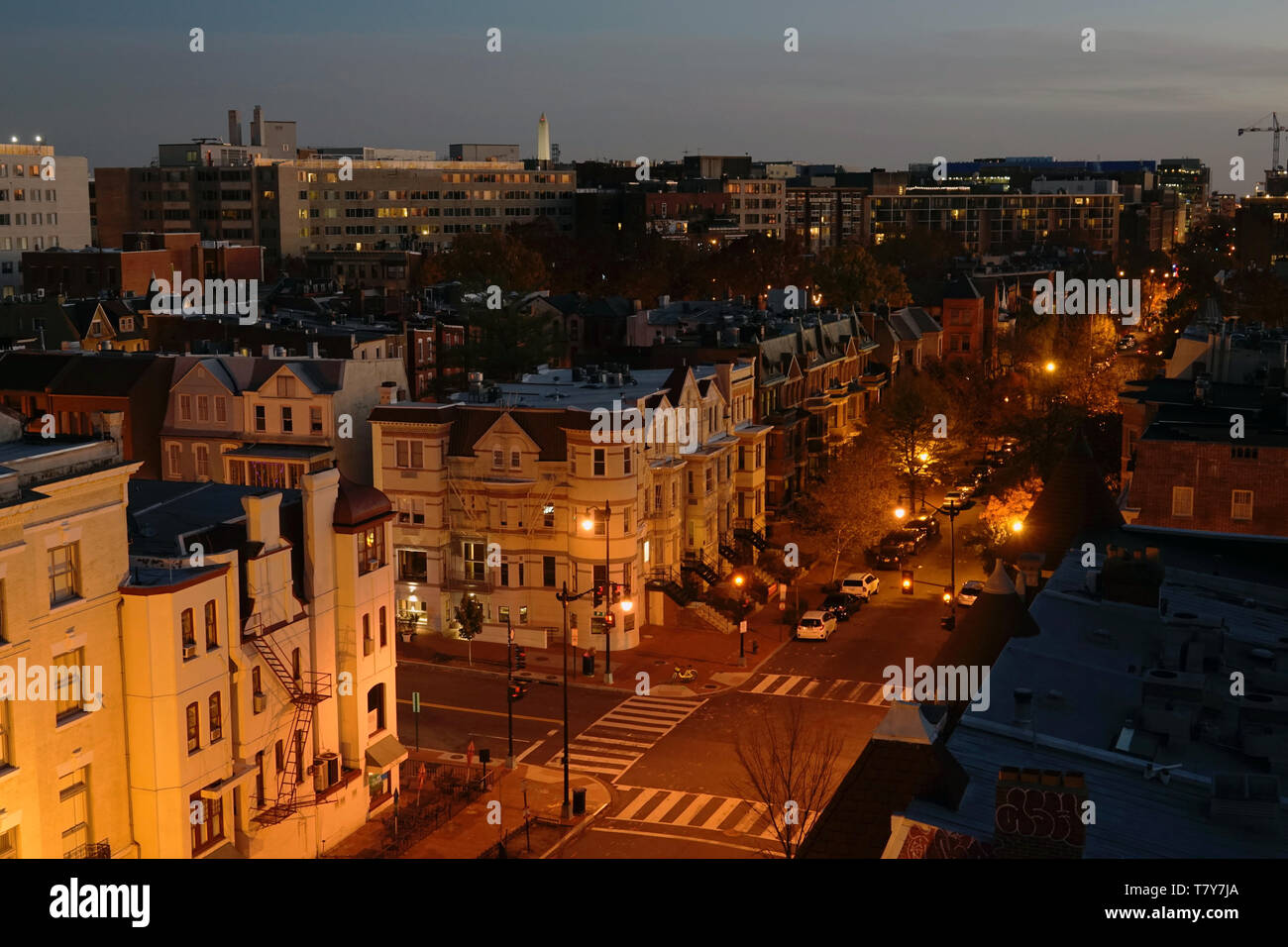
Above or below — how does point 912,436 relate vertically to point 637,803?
above

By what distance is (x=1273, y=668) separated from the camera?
84.6ft

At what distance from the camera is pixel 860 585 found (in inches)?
2219

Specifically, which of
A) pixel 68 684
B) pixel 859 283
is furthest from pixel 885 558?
pixel 859 283

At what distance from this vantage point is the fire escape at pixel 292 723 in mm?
31922

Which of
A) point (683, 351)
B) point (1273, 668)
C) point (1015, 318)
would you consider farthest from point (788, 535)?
point (1015, 318)

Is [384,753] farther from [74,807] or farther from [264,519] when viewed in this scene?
[74,807]

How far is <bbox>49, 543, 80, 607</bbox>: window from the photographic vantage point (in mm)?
27172

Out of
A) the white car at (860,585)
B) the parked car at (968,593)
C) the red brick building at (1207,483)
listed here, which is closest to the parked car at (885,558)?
the white car at (860,585)

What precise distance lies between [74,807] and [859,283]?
3596 inches

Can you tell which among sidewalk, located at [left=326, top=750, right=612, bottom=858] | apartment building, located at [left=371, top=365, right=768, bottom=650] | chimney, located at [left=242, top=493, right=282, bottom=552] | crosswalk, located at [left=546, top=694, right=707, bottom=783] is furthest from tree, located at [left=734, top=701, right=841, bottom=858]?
chimney, located at [left=242, top=493, right=282, bottom=552]

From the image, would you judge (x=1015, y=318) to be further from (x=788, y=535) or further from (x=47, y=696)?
(x=47, y=696)

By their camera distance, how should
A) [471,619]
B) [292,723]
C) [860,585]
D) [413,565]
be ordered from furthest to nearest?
[860,585] < [413,565] < [471,619] < [292,723]
